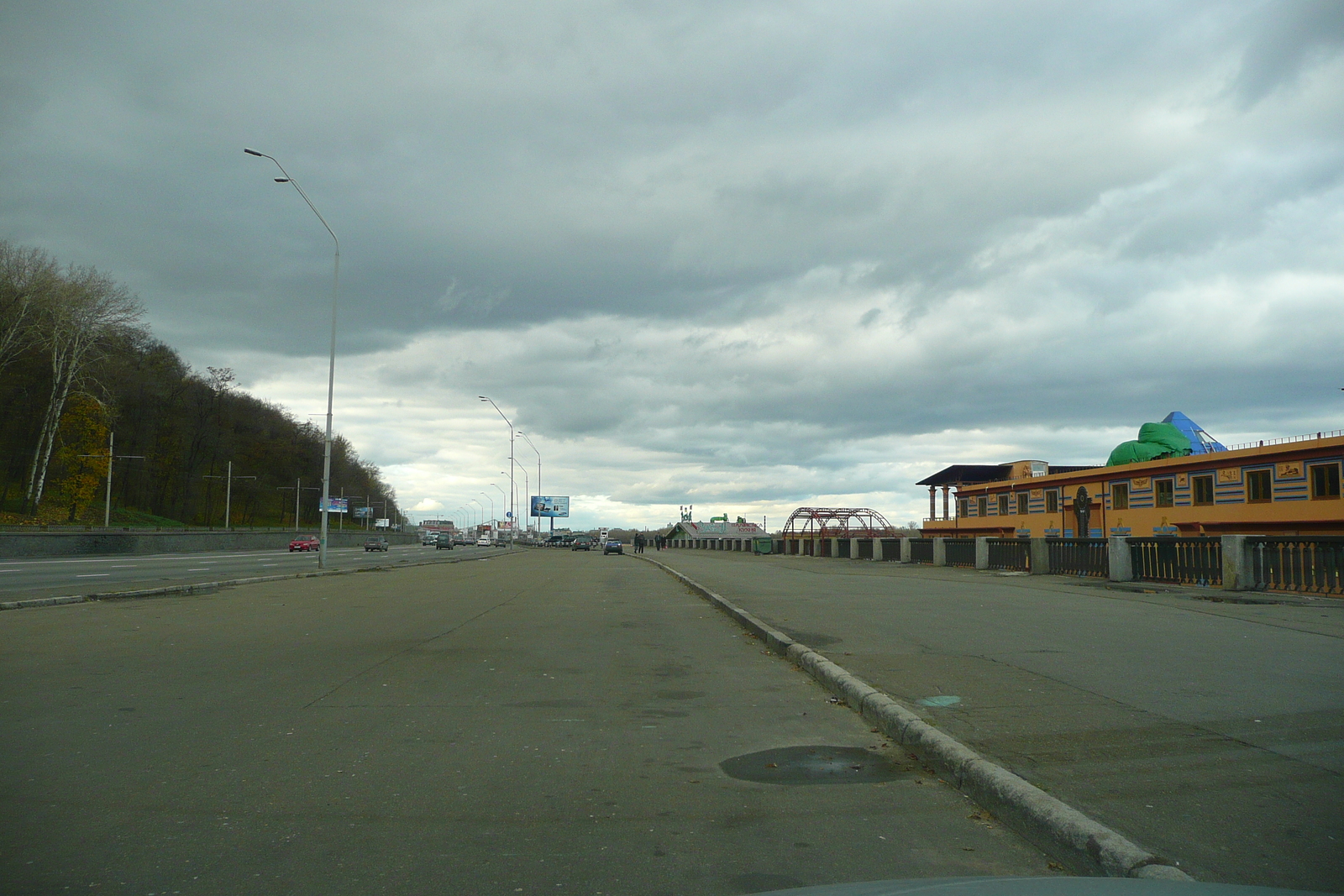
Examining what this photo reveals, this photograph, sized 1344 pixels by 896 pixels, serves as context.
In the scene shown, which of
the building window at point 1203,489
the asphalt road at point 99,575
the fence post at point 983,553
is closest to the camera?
the asphalt road at point 99,575

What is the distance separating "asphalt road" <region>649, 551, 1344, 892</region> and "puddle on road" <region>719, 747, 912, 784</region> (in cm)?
65

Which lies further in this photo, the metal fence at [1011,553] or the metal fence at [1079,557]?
the metal fence at [1011,553]

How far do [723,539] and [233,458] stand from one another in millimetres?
62115

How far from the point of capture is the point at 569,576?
2984 centimetres

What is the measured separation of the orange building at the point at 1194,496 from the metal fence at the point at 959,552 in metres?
4.03

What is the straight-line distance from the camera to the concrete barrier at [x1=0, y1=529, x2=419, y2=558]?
39.9 metres

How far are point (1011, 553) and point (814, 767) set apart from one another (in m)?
26.9

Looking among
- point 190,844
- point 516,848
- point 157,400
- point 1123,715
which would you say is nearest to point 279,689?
point 190,844

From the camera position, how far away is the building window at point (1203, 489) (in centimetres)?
4059

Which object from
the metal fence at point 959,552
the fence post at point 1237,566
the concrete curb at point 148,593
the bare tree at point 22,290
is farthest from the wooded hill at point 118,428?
the fence post at point 1237,566

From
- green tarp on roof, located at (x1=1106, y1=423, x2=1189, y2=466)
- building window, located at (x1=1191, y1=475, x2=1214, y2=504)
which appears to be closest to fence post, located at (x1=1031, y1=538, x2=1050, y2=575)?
building window, located at (x1=1191, y1=475, x2=1214, y2=504)

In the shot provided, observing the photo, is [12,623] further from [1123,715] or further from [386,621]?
[1123,715]

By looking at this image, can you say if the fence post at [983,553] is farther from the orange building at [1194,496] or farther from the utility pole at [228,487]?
the utility pole at [228,487]

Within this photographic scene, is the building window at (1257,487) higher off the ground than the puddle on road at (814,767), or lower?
higher
